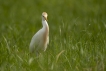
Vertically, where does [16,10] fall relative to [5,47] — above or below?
below

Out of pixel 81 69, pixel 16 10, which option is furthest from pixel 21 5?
pixel 81 69

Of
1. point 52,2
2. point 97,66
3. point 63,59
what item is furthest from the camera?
point 52,2

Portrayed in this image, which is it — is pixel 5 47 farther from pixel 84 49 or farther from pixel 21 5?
pixel 21 5

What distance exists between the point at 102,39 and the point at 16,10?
6858 millimetres

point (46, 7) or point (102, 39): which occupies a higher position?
point (102, 39)

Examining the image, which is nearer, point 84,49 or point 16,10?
point 84,49

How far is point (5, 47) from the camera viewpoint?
23.3ft

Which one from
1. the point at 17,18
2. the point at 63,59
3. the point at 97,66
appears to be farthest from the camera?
the point at 17,18

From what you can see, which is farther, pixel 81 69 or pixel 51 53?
pixel 51 53

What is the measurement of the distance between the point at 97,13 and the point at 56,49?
630 cm

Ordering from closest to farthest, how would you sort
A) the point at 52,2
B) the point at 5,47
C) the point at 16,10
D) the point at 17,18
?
the point at 5,47, the point at 17,18, the point at 16,10, the point at 52,2

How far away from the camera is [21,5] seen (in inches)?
570

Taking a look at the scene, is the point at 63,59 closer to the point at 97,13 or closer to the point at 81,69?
the point at 81,69

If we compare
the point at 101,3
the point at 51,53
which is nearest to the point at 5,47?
the point at 51,53
